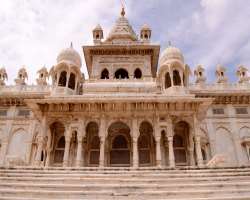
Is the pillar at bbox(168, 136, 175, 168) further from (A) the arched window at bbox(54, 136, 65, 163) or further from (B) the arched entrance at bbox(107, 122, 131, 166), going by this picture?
(A) the arched window at bbox(54, 136, 65, 163)

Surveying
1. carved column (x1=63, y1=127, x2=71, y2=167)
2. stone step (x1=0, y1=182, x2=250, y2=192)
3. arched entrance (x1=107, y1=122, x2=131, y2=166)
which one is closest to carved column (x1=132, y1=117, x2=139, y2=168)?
arched entrance (x1=107, y1=122, x2=131, y2=166)

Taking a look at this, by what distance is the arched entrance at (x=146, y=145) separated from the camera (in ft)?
60.7

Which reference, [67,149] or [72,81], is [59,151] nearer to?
[67,149]

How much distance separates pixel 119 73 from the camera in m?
28.0

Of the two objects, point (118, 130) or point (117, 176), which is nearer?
point (117, 176)

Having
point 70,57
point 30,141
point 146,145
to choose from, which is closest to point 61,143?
point 146,145

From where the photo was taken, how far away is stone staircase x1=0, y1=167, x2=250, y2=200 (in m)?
8.77

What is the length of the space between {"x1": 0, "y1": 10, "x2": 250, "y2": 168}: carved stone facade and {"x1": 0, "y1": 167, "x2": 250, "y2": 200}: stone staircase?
10.7ft

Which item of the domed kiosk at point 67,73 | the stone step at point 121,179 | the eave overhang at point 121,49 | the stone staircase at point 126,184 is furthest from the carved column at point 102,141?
the eave overhang at point 121,49

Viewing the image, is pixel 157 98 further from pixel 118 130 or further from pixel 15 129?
pixel 15 129

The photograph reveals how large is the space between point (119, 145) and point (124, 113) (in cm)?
252

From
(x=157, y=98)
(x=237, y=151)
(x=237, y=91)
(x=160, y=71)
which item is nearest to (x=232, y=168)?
(x=157, y=98)

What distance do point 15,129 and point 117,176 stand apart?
1833 cm

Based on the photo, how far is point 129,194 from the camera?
29.0 ft
